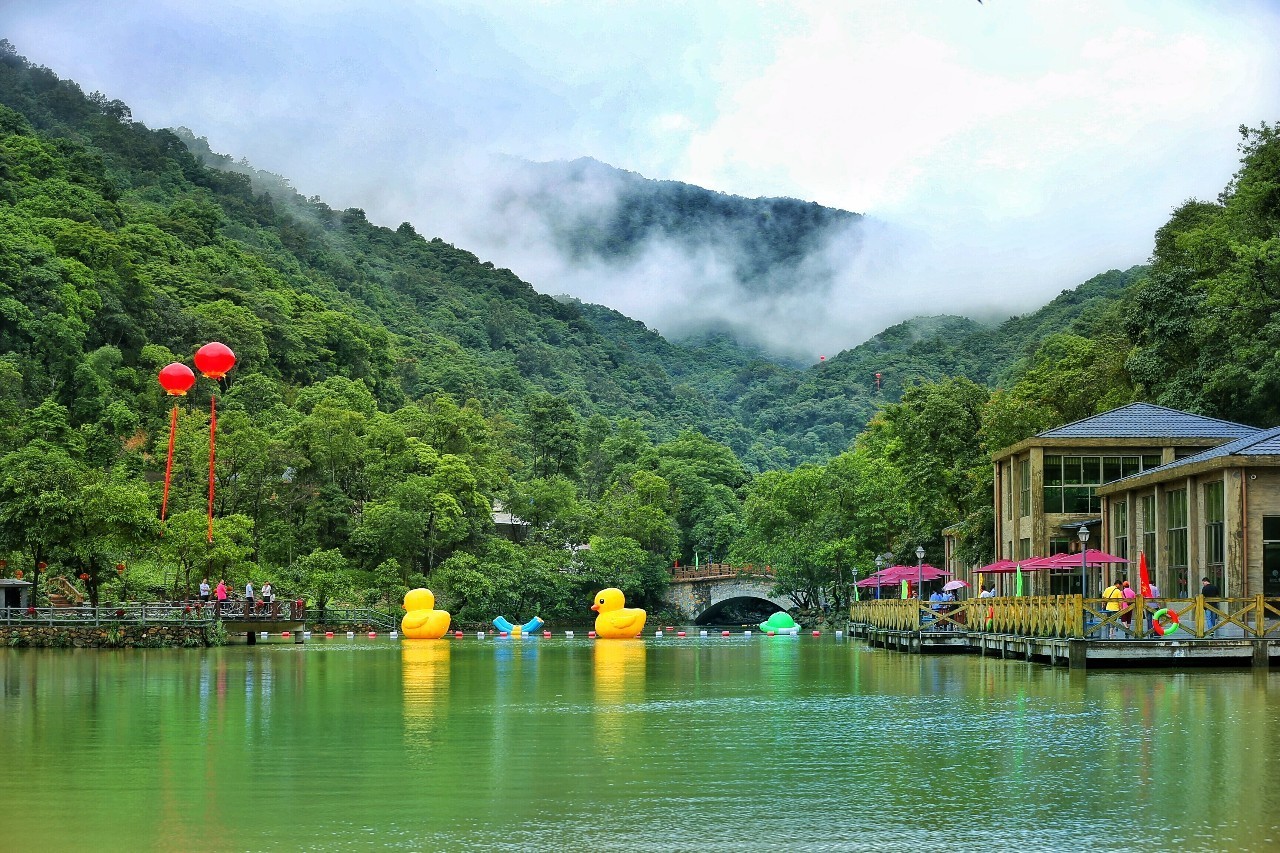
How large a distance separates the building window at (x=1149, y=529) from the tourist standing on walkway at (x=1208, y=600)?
4.21 metres

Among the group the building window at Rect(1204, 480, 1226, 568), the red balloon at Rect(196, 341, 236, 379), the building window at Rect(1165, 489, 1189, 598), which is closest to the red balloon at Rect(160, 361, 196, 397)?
the red balloon at Rect(196, 341, 236, 379)

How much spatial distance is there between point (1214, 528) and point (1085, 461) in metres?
10.8

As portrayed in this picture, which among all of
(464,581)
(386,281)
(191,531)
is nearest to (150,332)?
(464,581)

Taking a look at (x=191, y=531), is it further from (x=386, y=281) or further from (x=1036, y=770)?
(x=386, y=281)

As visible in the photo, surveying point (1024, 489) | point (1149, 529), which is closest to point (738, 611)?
point (1024, 489)

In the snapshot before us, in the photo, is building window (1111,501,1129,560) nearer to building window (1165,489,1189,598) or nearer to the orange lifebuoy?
building window (1165,489,1189,598)

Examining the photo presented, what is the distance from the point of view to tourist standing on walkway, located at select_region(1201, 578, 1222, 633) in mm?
29531

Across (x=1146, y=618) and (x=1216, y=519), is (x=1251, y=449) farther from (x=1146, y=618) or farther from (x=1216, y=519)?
(x=1146, y=618)

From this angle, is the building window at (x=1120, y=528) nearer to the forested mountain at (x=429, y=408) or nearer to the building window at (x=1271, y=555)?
the building window at (x=1271, y=555)

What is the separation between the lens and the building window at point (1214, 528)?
109 feet

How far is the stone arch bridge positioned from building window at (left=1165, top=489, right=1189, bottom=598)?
171 feet

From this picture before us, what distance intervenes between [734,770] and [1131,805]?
402cm

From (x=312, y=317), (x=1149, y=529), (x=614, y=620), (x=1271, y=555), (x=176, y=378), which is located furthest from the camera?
(x=312, y=317)

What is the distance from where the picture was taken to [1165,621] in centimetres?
2961
